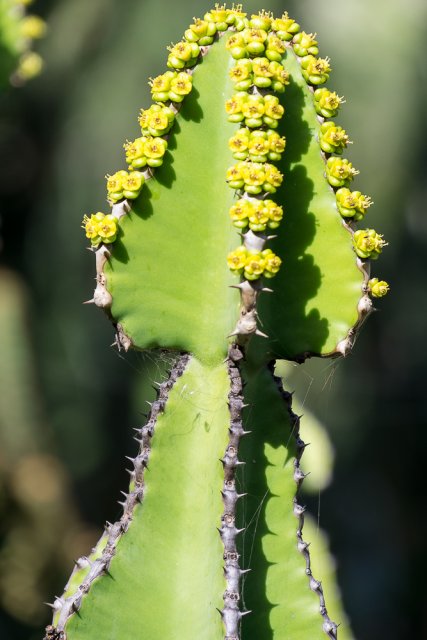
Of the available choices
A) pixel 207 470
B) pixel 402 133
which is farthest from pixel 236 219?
pixel 402 133

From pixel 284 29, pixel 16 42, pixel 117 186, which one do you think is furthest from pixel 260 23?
pixel 16 42

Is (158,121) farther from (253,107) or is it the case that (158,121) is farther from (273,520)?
(273,520)

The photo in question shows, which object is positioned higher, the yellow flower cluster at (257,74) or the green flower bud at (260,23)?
the green flower bud at (260,23)

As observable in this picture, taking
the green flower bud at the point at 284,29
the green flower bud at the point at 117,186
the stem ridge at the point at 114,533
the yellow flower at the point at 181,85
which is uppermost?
the green flower bud at the point at 284,29

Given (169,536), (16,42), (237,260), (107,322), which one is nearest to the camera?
(237,260)

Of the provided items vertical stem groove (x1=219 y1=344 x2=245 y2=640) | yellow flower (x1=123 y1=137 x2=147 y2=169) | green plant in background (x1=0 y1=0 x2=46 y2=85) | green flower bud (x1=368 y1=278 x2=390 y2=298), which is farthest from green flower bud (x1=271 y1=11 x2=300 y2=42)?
green plant in background (x1=0 y1=0 x2=46 y2=85)

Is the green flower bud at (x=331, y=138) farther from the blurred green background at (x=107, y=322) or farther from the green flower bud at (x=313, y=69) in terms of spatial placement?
the blurred green background at (x=107, y=322)

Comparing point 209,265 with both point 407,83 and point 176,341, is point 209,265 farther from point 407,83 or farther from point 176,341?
point 407,83

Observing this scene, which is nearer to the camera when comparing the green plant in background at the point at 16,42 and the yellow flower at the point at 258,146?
the yellow flower at the point at 258,146

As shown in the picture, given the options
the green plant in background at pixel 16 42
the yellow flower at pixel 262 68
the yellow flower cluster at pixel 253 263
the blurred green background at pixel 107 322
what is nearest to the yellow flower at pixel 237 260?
the yellow flower cluster at pixel 253 263
